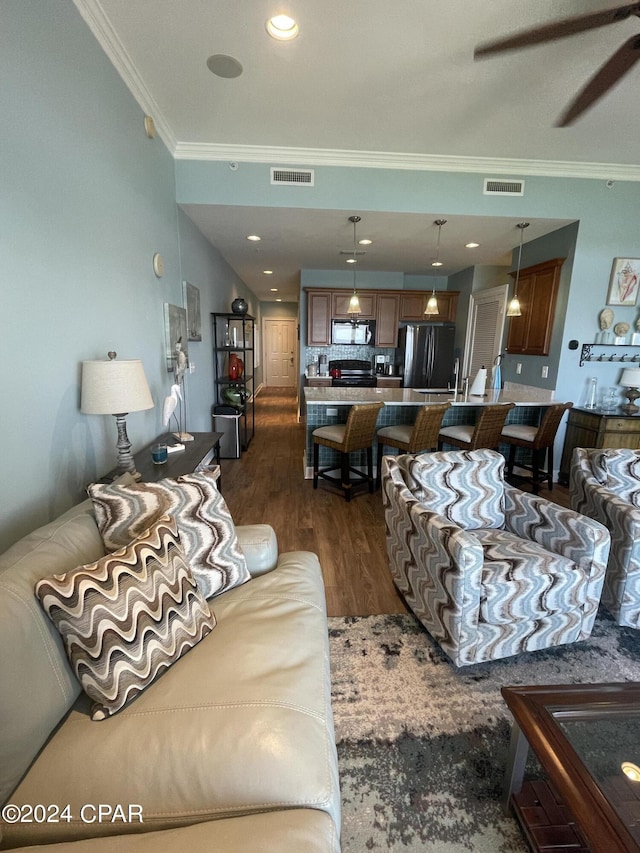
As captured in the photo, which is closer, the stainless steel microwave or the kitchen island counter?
the kitchen island counter

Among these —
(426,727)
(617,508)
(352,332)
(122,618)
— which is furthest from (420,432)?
(352,332)

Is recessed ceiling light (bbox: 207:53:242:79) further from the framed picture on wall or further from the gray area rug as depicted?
the framed picture on wall

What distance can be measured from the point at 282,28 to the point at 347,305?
436 cm

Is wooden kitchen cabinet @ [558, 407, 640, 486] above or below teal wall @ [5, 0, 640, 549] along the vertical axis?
below

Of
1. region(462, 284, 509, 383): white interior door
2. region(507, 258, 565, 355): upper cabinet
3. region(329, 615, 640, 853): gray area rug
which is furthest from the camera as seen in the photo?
region(462, 284, 509, 383): white interior door

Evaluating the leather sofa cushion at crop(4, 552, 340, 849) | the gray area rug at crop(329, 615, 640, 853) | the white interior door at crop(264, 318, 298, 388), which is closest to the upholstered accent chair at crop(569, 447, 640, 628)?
the gray area rug at crop(329, 615, 640, 853)

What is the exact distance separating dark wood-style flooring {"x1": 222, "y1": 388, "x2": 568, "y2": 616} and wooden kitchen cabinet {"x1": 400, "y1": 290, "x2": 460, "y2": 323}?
125 inches

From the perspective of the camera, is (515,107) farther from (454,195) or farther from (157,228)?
(157,228)

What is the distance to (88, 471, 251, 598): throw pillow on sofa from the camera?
4.26 feet

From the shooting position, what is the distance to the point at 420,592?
182 cm

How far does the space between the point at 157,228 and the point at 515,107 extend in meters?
2.69

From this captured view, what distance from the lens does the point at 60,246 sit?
5.45ft

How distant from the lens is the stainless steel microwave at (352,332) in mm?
6375

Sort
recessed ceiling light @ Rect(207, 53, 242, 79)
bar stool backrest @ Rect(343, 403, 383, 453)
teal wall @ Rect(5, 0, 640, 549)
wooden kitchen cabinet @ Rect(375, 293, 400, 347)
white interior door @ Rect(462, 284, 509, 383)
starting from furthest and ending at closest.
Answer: wooden kitchen cabinet @ Rect(375, 293, 400, 347) < white interior door @ Rect(462, 284, 509, 383) < bar stool backrest @ Rect(343, 403, 383, 453) < recessed ceiling light @ Rect(207, 53, 242, 79) < teal wall @ Rect(5, 0, 640, 549)
